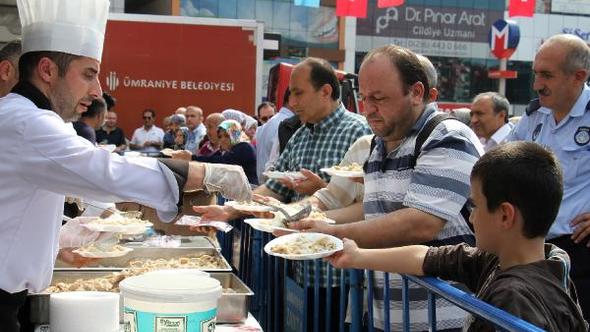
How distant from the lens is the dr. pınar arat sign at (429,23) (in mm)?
47594

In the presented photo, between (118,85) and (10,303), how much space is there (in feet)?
35.2

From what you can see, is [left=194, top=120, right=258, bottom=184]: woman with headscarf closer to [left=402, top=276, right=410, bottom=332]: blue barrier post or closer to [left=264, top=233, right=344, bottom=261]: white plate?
[left=264, top=233, right=344, bottom=261]: white plate

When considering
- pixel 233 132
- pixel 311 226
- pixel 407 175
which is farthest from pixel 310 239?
pixel 233 132

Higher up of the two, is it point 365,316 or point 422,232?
point 422,232

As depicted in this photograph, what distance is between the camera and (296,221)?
10.5 ft

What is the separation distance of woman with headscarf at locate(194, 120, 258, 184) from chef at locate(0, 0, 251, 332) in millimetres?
5007

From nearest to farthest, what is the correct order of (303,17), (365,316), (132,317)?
1. (132,317)
2. (365,316)
3. (303,17)

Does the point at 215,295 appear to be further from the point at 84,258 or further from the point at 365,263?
the point at 84,258

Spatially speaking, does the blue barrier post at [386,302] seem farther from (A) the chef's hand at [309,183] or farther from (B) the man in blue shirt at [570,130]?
(B) the man in blue shirt at [570,130]

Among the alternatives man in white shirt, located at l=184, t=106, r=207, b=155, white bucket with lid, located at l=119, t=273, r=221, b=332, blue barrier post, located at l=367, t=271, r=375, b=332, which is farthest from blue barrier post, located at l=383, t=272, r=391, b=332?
man in white shirt, located at l=184, t=106, r=207, b=155

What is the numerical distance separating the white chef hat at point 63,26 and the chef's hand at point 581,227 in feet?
9.42

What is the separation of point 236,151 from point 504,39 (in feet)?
73.5

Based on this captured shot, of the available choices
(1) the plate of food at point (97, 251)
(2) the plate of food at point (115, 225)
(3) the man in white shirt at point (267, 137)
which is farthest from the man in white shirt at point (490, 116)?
(1) the plate of food at point (97, 251)

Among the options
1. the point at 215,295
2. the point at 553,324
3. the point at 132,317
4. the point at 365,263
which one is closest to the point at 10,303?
the point at 132,317
